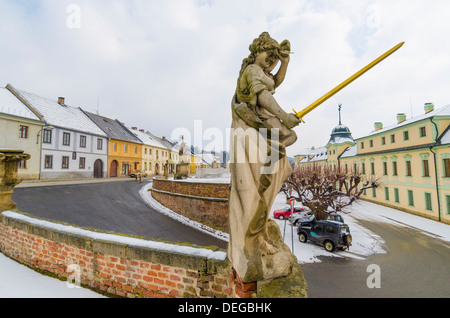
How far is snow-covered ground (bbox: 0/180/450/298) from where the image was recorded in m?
3.40

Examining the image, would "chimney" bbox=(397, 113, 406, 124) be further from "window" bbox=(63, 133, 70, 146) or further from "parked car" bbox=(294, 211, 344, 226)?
"window" bbox=(63, 133, 70, 146)

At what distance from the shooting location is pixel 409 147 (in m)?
21.5

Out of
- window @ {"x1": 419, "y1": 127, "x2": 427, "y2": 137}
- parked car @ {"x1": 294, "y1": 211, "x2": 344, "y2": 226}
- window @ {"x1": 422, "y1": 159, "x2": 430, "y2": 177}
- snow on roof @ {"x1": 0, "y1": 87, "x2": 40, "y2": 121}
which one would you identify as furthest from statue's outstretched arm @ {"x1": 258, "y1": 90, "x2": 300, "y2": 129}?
snow on roof @ {"x1": 0, "y1": 87, "x2": 40, "y2": 121}

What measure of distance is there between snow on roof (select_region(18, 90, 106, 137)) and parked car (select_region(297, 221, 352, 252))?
91.8 feet

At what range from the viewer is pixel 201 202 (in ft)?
45.3

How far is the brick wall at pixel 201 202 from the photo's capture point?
13.1m

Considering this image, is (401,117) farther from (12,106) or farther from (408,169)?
(12,106)

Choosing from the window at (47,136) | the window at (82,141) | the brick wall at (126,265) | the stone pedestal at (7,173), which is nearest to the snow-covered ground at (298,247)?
the brick wall at (126,265)

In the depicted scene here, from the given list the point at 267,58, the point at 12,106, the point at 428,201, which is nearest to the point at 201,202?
the point at 267,58

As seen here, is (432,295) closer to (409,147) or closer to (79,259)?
(79,259)

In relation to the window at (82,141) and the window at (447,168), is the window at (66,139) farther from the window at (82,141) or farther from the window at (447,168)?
the window at (447,168)

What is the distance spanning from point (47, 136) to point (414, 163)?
39.0m

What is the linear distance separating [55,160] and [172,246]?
26.9m
